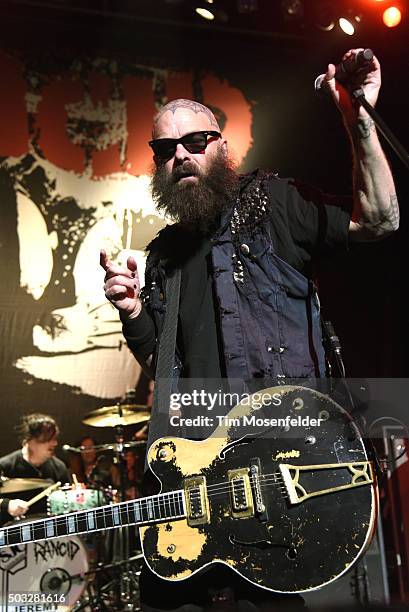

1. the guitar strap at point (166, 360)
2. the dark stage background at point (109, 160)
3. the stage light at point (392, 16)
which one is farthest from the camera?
the dark stage background at point (109, 160)

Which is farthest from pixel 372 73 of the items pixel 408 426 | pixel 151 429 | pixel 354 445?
pixel 408 426

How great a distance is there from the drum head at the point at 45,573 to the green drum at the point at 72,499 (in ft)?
0.85

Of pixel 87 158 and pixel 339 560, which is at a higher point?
pixel 87 158

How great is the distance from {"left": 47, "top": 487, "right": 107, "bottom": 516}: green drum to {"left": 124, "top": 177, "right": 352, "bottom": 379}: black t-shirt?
2508 millimetres

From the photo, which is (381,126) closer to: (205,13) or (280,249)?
(280,249)

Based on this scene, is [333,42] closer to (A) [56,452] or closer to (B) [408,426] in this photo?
(B) [408,426]

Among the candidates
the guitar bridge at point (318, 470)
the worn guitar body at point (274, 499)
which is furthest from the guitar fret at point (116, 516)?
the guitar bridge at point (318, 470)

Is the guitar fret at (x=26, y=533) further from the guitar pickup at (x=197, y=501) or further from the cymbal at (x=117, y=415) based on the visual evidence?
the cymbal at (x=117, y=415)

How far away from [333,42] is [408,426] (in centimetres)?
293

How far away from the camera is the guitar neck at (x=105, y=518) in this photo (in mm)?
2105

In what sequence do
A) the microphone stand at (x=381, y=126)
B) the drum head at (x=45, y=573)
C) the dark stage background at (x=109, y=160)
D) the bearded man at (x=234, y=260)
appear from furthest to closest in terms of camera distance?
the dark stage background at (x=109, y=160) < the drum head at (x=45, y=573) < the bearded man at (x=234, y=260) < the microphone stand at (x=381, y=126)

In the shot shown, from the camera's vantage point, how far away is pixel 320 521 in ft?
6.34

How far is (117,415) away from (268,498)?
2.95 m
